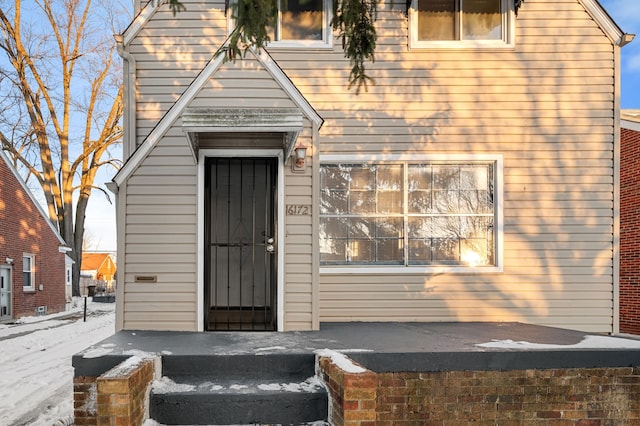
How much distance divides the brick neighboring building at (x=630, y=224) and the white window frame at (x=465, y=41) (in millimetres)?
7451

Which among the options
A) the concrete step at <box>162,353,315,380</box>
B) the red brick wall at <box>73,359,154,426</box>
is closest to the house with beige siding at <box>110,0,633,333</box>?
the concrete step at <box>162,353,315,380</box>

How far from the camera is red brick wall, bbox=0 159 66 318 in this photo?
50.4 feet

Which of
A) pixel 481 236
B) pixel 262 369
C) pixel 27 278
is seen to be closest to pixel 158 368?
pixel 262 369

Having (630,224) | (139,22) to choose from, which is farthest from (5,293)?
(630,224)

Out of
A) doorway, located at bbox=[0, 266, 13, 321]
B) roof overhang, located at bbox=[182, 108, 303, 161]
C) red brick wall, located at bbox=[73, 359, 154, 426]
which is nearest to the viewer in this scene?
red brick wall, located at bbox=[73, 359, 154, 426]

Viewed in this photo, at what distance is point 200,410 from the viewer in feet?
Answer: 11.5

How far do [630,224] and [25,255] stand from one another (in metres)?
20.5

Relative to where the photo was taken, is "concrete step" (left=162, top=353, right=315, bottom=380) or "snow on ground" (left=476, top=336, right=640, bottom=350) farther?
"snow on ground" (left=476, top=336, right=640, bottom=350)

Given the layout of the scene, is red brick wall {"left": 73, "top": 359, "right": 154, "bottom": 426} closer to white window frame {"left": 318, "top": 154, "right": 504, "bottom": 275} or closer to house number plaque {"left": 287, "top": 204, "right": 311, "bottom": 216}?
house number plaque {"left": 287, "top": 204, "right": 311, "bottom": 216}

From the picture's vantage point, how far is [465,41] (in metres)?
6.35

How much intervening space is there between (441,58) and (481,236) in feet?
8.78

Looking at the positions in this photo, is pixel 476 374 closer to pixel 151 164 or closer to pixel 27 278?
pixel 151 164

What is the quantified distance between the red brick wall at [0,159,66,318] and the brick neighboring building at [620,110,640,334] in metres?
19.7

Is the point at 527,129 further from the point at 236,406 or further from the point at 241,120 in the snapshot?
the point at 236,406
